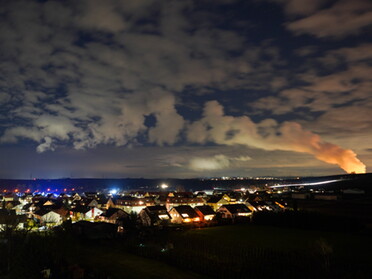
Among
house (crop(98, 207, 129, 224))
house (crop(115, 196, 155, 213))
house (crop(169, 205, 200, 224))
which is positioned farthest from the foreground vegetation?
house (crop(115, 196, 155, 213))

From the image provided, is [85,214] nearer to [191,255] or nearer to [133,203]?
[133,203]

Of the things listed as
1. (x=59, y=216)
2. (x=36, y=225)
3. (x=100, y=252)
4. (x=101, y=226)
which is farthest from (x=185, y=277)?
(x=59, y=216)

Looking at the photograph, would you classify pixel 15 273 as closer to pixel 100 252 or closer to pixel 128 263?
pixel 128 263

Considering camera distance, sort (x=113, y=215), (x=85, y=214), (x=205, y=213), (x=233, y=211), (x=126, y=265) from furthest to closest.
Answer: (x=233, y=211) < (x=85, y=214) < (x=205, y=213) < (x=113, y=215) < (x=126, y=265)

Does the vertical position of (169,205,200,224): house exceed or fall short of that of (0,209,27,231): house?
it falls short

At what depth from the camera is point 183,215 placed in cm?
4619

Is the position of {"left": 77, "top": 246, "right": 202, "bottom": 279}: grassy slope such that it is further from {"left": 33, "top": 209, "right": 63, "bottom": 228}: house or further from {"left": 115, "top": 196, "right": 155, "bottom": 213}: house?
{"left": 115, "top": 196, "right": 155, "bottom": 213}: house

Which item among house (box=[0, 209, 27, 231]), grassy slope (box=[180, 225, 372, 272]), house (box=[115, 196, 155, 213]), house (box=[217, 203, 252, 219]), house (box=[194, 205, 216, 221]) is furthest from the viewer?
house (box=[115, 196, 155, 213])

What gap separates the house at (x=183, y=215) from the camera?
4586 centimetres

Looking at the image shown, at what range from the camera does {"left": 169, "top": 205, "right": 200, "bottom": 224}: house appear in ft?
150

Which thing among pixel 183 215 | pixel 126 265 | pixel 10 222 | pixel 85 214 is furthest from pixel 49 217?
pixel 126 265

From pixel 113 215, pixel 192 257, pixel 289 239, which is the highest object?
pixel 113 215

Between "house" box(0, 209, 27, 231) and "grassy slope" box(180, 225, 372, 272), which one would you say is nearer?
"house" box(0, 209, 27, 231)

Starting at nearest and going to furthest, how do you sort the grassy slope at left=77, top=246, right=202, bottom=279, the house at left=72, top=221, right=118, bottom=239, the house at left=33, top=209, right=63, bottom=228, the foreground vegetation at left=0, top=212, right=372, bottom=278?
the foreground vegetation at left=0, top=212, right=372, bottom=278, the grassy slope at left=77, top=246, right=202, bottom=279, the house at left=72, top=221, right=118, bottom=239, the house at left=33, top=209, right=63, bottom=228
